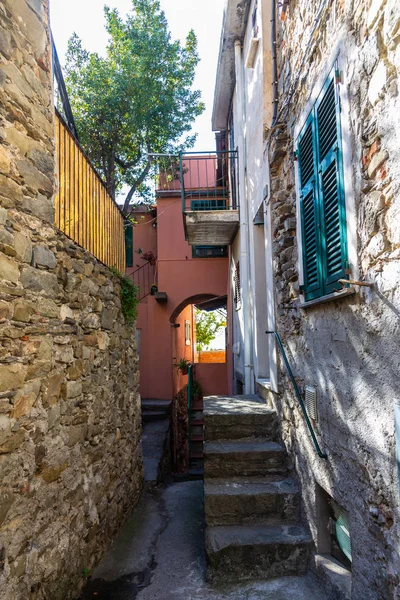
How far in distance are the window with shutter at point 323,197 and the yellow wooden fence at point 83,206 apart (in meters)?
2.00

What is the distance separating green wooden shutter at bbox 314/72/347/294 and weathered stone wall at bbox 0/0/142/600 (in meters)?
2.01

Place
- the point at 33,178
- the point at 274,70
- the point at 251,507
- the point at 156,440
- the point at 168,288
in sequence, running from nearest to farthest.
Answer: the point at 33,178
the point at 251,507
the point at 274,70
the point at 156,440
the point at 168,288

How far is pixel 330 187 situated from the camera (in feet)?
10.5

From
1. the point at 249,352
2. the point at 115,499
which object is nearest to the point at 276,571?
the point at 115,499

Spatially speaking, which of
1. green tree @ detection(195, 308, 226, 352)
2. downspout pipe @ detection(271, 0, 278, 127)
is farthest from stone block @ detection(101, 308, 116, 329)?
green tree @ detection(195, 308, 226, 352)

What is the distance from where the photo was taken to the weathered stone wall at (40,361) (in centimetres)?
283

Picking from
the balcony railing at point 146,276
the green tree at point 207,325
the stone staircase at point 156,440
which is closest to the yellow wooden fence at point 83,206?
the stone staircase at point 156,440

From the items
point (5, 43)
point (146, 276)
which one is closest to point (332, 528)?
point (5, 43)

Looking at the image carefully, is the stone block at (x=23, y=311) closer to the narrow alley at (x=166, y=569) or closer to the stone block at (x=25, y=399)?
the stone block at (x=25, y=399)

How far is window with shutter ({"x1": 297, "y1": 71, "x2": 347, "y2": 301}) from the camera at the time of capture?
301cm

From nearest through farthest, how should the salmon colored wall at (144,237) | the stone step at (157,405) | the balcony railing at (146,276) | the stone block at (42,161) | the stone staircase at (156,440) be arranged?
1. the stone block at (42,161)
2. the stone staircase at (156,440)
3. the stone step at (157,405)
4. the balcony railing at (146,276)
5. the salmon colored wall at (144,237)

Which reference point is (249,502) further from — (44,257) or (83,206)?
(83,206)

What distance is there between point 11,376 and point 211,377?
1071 cm

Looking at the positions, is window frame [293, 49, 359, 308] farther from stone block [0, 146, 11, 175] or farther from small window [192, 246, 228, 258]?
small window [192, 246, 228, 258]
